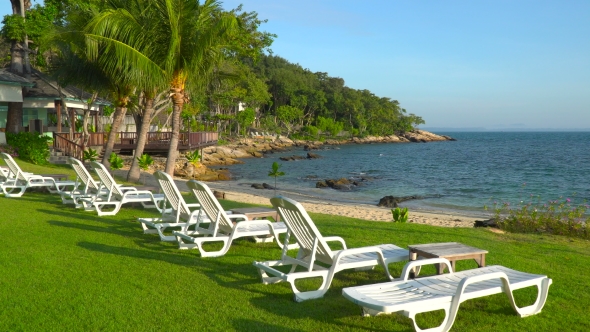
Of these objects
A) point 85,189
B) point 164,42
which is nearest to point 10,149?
point 164,42

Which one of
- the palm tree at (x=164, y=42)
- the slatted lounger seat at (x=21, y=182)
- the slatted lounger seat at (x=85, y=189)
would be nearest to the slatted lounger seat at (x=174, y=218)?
the slatted lounger seat at (x=85, y=189)

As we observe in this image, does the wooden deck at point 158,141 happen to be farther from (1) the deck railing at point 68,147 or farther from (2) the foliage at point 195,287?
(2) the foliage at point 195,287

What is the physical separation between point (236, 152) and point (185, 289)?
5476 cm

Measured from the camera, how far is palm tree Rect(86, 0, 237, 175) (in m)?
15.3

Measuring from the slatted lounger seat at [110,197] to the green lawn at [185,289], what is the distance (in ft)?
4.23

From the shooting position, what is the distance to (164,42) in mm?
16234

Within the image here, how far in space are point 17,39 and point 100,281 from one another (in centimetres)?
2480

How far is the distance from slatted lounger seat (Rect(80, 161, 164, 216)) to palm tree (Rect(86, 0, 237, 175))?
14.7ft

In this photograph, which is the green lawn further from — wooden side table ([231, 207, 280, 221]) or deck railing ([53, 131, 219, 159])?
deck railing ([53, 131, 219, 159])

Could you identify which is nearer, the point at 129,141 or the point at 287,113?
the point at 129,141

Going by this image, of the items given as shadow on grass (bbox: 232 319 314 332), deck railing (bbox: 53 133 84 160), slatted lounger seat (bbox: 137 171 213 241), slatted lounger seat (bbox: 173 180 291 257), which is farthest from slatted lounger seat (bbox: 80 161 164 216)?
deck railing (bbox: 53 133 84 160)

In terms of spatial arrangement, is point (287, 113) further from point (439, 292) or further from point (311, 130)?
point (439, 292)

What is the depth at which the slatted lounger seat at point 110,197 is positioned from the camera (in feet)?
34.2

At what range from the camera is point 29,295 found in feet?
17.1
